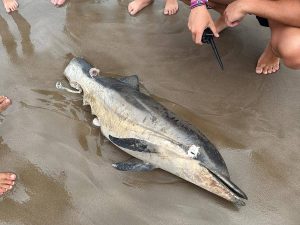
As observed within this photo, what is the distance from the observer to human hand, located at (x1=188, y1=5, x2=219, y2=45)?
315 centimetres

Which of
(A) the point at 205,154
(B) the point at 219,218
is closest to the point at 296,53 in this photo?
(A) the point at 205,154

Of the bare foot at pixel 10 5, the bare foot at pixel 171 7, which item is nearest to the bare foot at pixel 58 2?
the bare foot at pixel 10 5

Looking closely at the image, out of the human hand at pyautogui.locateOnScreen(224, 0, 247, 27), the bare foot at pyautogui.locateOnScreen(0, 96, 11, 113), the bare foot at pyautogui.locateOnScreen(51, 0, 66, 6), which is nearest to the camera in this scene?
the human hand at pyautogui.locateOnScreen(224, 0, 247, 27)

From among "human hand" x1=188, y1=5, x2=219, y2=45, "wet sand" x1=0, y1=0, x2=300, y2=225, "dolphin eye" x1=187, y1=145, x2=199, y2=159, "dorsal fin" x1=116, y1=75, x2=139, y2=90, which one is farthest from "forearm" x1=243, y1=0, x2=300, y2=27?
"dolphin eye" x1=187, y1=145, x2=199, y2=159

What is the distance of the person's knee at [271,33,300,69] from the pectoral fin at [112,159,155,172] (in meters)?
1.34

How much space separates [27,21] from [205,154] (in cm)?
257

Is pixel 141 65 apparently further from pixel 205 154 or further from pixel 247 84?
pixel 205 154

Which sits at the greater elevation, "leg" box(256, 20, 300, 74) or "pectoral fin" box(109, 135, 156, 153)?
"leg" box(256, 20, 300, 74)

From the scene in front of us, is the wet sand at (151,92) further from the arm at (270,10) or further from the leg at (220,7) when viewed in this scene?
the arm at (270,10)

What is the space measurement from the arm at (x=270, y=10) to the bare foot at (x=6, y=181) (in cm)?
204

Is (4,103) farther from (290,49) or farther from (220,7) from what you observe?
(290,49)

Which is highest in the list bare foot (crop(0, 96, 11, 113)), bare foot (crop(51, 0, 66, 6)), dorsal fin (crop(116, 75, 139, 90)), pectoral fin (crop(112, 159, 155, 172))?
bare foot (crop(51, 0, 66, 6))

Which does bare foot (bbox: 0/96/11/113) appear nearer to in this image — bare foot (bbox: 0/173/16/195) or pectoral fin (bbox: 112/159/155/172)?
bare foot (bbox: 0/173/16/195)

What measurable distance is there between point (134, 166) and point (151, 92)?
881mm
